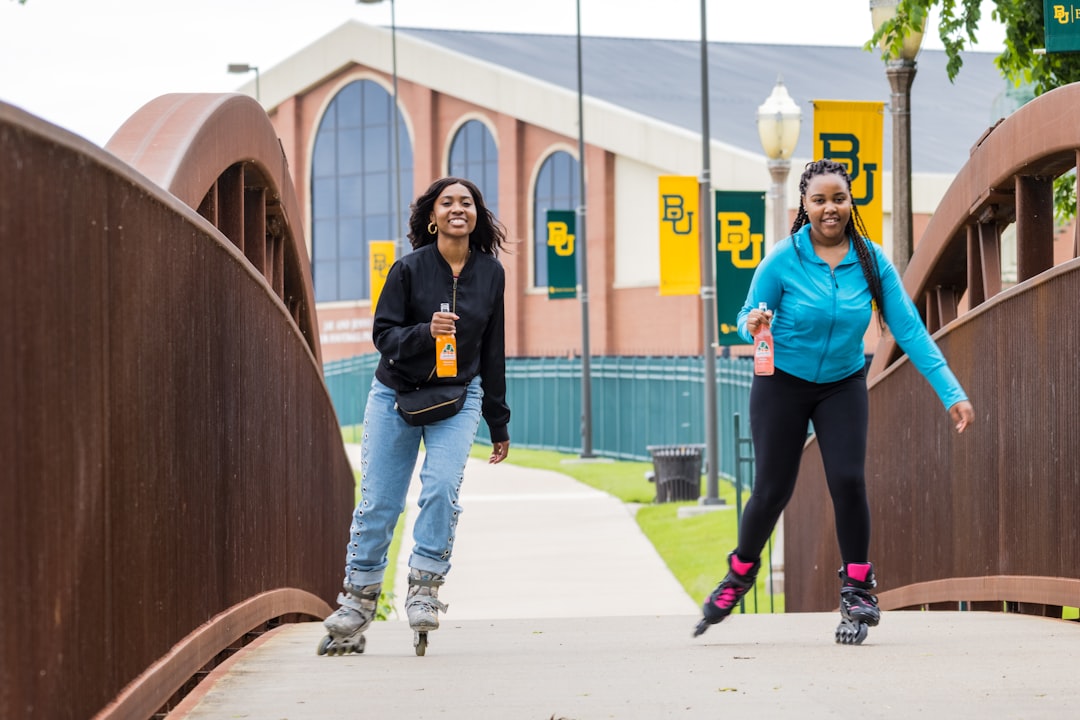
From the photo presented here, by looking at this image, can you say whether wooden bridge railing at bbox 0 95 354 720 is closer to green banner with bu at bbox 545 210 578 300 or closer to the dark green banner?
the dark green banner

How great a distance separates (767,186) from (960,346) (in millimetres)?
31643

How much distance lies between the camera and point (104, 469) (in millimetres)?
4117

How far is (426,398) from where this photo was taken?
6398 mm

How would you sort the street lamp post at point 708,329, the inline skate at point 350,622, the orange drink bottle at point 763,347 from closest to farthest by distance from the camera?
the orange drink bottle at point 763,347 → the inline skate at point 350,622 → the street lamp post at point 708,329

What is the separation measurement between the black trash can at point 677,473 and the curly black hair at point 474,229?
1891 cm

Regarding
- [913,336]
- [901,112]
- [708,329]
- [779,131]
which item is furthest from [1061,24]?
[708,329]

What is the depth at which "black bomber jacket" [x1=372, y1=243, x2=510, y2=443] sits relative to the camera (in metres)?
6.37

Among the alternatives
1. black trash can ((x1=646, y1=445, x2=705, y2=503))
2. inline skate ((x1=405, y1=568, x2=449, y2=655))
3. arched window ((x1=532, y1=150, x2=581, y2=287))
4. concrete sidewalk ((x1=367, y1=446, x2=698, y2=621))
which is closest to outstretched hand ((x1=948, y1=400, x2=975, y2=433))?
inline skate ((x1=405, y1=568, x2=449, y2=655))

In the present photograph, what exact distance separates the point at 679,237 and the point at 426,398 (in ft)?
65.8

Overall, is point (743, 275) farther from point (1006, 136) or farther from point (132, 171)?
point (132, 171)

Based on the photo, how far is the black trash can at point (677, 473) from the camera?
25.7 meters

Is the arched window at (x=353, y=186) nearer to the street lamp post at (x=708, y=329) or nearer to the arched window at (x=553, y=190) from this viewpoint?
A: the arched window at (x=553, y=190)

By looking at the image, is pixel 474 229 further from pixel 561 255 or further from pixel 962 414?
pixel 561 255

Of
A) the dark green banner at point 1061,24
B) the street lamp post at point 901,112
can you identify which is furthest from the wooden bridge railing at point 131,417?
the street lamp post at point 901,112
